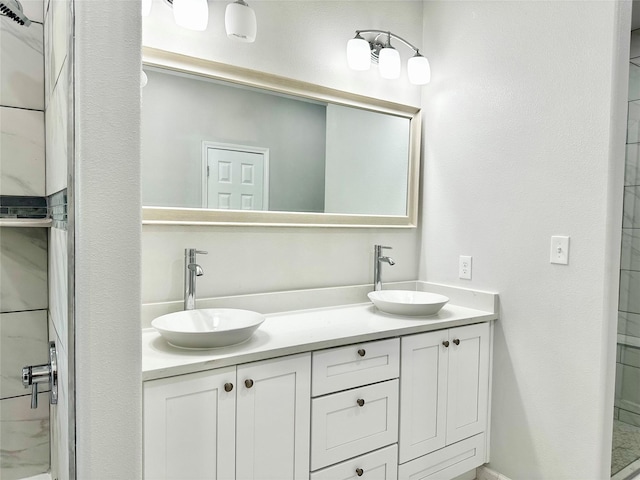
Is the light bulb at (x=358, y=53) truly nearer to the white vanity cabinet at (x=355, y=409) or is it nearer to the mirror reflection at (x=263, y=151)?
the mirror reflection at (x=263, y=151)

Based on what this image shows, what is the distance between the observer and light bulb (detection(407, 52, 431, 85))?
2.20 m

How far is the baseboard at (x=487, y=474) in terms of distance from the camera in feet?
A: 6.59

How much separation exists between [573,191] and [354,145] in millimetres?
1006

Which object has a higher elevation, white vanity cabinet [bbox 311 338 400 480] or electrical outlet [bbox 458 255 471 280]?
electrical outlet [bbox 458 255 471 280]

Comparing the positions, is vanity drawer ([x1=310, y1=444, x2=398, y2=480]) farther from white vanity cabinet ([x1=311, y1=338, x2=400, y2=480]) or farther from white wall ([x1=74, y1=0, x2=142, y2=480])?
white wall ([x1=74, y1=0, x2=142, y2=480])

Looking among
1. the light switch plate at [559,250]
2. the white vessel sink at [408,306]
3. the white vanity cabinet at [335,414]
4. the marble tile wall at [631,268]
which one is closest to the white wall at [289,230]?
the white vessel sink at [408,306]

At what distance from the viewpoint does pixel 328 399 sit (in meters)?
1.56

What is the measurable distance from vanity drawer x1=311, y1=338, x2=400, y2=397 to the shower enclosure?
0.98 m

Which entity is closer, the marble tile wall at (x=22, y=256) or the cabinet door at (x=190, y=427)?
the cabinet door at (x=190, y=427)

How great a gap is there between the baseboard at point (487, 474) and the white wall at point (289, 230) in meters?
0.98

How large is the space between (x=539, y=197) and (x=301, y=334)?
3.78ft

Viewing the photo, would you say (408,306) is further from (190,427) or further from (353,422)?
(190,427)

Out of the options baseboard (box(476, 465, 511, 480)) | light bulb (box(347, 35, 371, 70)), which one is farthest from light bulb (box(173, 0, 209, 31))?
baseboard (box(476, 465, 511, 480))

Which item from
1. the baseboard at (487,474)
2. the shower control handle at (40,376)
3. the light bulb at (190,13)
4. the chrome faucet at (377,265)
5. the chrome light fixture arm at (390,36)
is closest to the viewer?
the shower control handle at (40,376)
